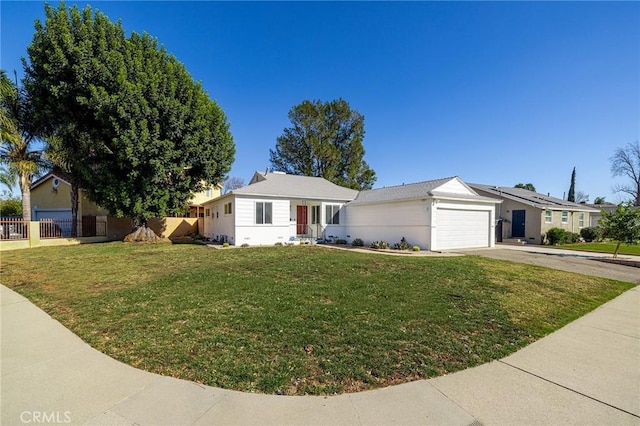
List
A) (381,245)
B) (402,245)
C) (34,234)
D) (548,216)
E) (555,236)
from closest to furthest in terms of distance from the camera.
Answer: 1. (402,245)
2. (381,245)
3. (34,234)
4. (555,236)
5. (548,216)

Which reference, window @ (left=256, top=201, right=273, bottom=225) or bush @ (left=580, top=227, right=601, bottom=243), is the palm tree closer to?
window @ (left=256, top=201, right=273, bottom=225)

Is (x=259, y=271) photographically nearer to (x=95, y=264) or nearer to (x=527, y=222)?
(x=95, y=264)

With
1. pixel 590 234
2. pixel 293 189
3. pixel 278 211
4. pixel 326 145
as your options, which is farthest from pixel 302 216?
pixel 590 234

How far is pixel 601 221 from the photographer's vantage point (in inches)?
534

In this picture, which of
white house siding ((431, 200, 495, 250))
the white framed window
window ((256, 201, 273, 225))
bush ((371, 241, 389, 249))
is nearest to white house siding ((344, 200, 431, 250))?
white house siding ((431, 200, 495, 250))

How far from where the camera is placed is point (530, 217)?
21.7 metres

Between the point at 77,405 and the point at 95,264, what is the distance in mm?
9105

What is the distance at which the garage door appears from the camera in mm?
15180

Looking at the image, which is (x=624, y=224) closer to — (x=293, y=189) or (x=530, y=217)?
(x=530, y=217)

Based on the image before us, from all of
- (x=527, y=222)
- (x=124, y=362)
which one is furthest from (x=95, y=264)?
(x=527, y=222)

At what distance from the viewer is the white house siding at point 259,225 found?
1627cm

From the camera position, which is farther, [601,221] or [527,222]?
[527,222]

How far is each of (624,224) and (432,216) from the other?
26.6 ft

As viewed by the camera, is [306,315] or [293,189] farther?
[293,189]
